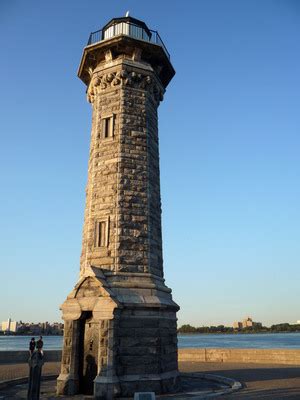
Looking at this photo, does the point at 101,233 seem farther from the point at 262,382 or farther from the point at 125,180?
the point at 262,382

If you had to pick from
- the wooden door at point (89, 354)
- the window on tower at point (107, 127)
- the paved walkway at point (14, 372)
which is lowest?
the paved walkway at point (14, 372)

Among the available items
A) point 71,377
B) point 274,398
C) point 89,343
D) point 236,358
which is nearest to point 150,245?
point 89,343

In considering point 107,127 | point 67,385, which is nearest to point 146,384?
point 67,385

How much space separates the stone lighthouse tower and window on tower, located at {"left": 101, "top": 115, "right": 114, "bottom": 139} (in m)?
0.04

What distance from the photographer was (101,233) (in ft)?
40.1

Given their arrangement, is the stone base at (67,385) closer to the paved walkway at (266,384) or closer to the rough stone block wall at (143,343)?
the rough stone block wall at (143,343)

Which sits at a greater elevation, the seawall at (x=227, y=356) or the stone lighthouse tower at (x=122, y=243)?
the stone lighthouse tower at (x=122, y=243)

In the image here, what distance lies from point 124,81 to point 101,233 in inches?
227

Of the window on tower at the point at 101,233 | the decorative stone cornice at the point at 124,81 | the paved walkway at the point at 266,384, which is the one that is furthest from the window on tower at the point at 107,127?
the paved walkway at the point at 266,384

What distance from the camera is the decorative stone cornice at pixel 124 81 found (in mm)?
13828

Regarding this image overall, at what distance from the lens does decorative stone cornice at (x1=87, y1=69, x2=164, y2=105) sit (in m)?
13.8

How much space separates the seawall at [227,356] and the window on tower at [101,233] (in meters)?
12.6

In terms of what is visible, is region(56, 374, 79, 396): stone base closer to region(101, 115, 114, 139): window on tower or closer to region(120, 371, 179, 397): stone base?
region(120, 371, 179, 397): stone base

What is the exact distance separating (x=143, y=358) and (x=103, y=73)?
10185mm
